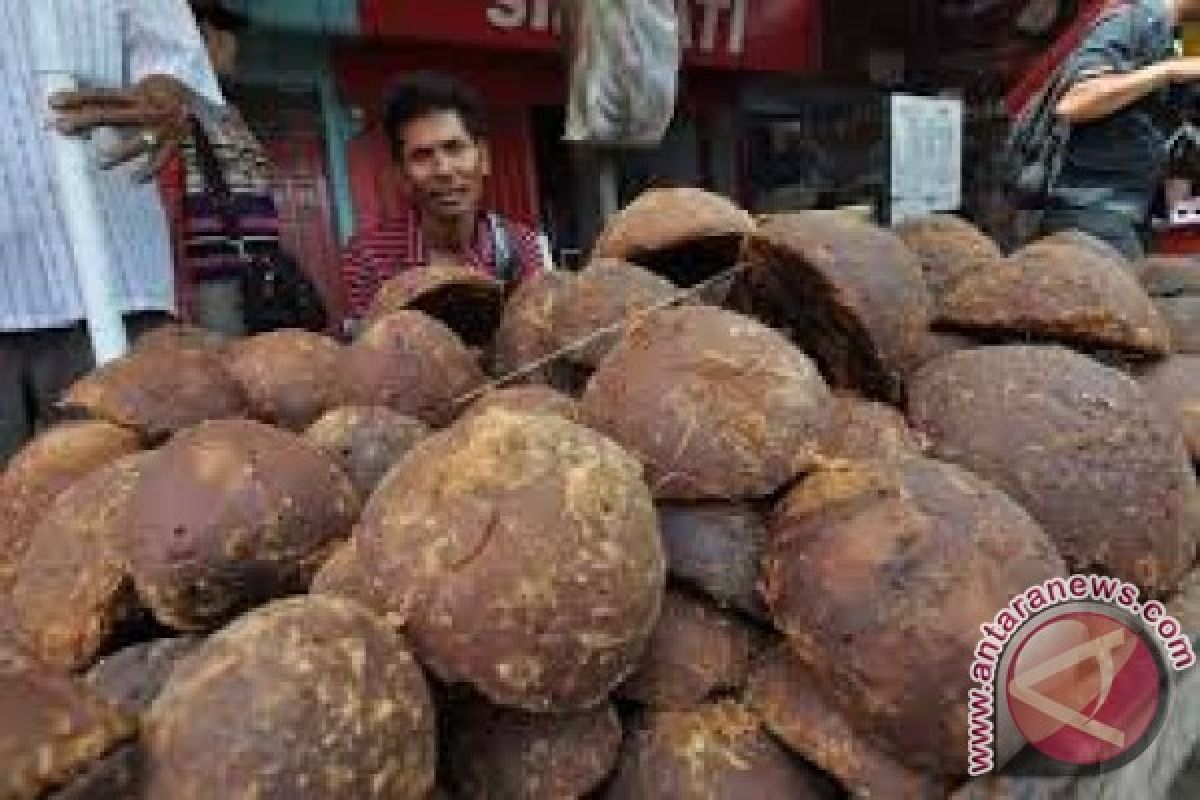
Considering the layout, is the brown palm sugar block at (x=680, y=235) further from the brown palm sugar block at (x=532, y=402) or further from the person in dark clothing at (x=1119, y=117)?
the person in dark clothing at (x=1119, y=117)

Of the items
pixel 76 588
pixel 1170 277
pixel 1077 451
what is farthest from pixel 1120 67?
pixel 76 588

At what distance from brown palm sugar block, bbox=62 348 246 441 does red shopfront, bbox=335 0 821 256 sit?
8.71 feet

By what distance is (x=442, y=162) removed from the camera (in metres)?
3.31

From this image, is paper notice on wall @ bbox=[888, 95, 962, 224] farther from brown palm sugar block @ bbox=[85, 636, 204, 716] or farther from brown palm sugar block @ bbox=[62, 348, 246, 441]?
brown palm sugar block @ bbox=[85, 636, 204, 716]

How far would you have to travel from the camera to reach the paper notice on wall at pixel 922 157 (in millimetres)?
3244

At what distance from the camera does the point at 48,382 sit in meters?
2.85

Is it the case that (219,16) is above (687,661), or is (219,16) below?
above

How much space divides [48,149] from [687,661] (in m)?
2.15

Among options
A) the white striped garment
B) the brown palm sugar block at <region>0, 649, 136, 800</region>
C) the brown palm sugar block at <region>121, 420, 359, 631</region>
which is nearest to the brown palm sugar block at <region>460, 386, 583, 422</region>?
the brown palm sugar block at <region>121, 420, 359, 631</region>

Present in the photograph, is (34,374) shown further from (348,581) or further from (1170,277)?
(1170,277)

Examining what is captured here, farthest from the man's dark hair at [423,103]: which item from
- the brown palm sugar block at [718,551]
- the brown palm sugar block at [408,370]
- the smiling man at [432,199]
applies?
the brown palm sugar block at [718,551]

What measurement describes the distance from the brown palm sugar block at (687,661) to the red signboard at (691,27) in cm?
405

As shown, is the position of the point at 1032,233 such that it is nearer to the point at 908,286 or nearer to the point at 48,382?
the point at 908,286

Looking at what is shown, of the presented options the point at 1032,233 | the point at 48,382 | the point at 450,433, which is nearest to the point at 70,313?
the point at 48,382
